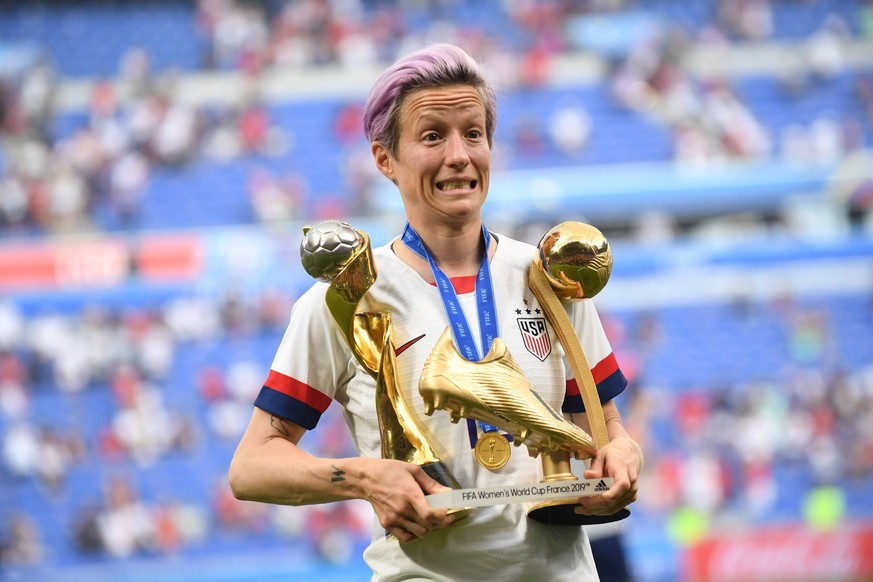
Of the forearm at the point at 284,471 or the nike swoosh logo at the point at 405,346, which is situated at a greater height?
the nike swoosh logo at the point at 405,346

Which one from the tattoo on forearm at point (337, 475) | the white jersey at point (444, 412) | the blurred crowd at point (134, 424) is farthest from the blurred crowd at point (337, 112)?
the tattoo on forearm at point (337, 475)

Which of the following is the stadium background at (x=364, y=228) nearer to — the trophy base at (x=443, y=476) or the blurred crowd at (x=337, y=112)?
the blurred crowd at (x=337, y=112)

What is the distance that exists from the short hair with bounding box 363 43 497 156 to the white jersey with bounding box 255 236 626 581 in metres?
0.21

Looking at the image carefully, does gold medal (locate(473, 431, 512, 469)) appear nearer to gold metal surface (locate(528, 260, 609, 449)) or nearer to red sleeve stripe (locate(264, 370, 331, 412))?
gold metal surface (locate(528, 260, 609, 449))

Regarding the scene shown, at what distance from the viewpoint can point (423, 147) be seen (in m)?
1.87

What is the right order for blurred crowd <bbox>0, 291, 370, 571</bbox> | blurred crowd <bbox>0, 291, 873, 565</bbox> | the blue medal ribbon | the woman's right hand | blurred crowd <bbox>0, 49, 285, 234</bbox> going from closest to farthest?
the woman's right hand, the blue medal ribbon, blurred crowd <bbox>0, 291, 370, 571</bbox>, blurred crowd <bbox>0, 291, 873, 565</bbox>, blurred crowd <bbox>0, 49, 285, 234</bbox>

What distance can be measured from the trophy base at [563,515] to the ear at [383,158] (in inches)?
23.9

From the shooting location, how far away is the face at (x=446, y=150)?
6.10ft

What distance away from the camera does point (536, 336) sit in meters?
1.91

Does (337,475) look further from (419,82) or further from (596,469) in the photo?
(419,82)

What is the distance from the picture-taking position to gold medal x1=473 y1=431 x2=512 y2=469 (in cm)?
175

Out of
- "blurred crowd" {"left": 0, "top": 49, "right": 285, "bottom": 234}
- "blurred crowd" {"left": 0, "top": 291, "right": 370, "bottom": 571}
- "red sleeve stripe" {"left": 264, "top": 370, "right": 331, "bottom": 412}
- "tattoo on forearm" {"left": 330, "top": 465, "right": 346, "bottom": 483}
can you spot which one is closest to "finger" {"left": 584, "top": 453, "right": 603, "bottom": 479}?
"tattoo on forearm" {"left": 330, "top": 465, "right": 346, "bottom": 483}

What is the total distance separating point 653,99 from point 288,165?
214 inches

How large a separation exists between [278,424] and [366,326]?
22cm
